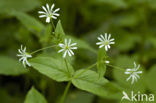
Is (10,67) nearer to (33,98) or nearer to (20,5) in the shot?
(33,98)

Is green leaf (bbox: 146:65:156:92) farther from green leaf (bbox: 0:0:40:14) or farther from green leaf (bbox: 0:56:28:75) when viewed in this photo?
green leaf (bbox: 0:0:40:14)

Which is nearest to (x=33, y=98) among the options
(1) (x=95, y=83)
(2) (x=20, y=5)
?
(1) (x=95, y=83)

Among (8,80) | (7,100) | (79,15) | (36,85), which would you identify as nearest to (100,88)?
(36,85)

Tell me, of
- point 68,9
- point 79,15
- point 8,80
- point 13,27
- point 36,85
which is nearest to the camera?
point 36,85

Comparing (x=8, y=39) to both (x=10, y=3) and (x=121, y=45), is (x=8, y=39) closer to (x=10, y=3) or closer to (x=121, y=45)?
(x=10, y=3)

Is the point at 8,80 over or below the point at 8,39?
below

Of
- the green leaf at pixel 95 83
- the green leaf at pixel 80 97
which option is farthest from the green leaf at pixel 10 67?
the green leaf at pixel 95 83

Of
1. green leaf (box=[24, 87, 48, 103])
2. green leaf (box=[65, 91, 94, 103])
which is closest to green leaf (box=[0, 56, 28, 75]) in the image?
green leaf (box=[24, 87, 48, 103])

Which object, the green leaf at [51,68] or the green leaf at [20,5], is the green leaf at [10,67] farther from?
the green leaf at [20,5]
